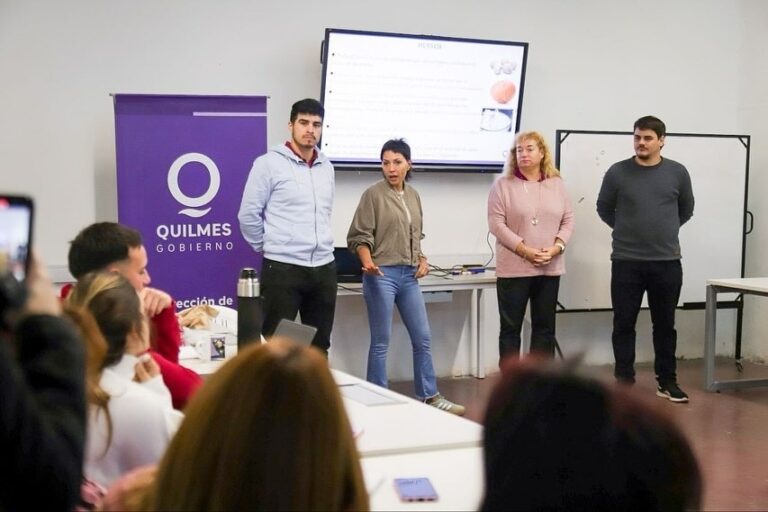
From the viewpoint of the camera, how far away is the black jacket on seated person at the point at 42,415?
90 cm

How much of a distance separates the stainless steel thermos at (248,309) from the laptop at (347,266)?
2.69 metres

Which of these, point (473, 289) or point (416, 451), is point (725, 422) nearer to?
point (473, 289)

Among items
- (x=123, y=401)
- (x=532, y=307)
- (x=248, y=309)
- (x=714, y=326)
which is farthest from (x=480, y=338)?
(x=123, y=401)

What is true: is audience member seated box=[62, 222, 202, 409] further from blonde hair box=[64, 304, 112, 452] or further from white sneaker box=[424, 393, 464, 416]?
white sneaker box=[424, 393, 464, 416]

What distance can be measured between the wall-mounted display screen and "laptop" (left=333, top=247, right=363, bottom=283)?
1.80 feet

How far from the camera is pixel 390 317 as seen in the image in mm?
4875

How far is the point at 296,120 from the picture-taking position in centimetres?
437

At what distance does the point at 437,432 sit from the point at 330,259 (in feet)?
8.05

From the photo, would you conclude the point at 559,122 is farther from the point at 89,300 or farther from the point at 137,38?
the point at 89,300

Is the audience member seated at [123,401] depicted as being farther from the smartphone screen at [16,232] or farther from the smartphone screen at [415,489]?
the smartphone screen at [16,232]

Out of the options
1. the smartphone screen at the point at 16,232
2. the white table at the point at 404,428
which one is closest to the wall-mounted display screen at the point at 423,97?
the white table at the point at 404,428

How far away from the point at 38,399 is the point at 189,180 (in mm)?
3801

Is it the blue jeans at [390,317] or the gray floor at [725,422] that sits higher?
the blue jeans at [390,317]

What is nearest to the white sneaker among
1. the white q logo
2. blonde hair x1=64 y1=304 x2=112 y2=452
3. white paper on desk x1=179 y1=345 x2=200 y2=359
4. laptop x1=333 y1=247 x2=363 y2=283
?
laptop x1=333 y1=247 x2=363 y2=283
